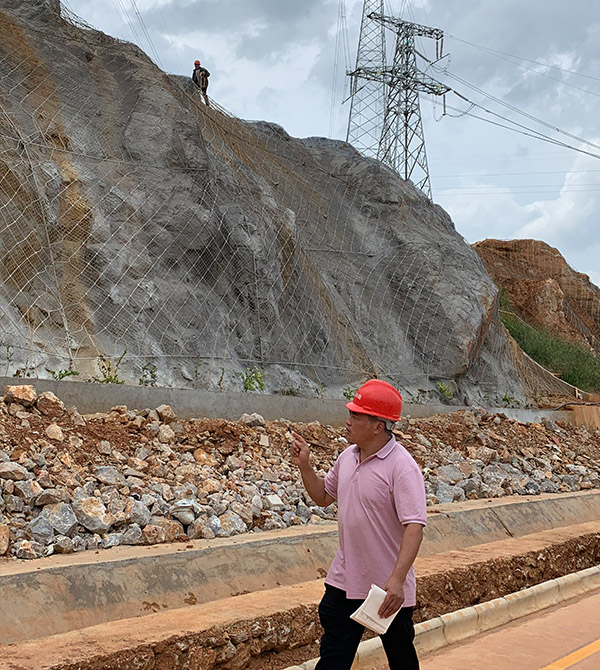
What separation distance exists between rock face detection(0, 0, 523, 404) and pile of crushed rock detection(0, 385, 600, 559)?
174cm

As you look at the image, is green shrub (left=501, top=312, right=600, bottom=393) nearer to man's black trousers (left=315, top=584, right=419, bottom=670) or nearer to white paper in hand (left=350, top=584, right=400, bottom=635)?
man's black trousers (left=315, top=584, right=419, bottom=670)

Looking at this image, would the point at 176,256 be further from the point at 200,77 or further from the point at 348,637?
the point at 348,637

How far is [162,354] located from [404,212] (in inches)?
466

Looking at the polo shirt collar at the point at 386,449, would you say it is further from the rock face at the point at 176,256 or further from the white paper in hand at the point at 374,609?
the rock face at the point at 176,256

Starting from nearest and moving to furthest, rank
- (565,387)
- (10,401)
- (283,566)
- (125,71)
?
(283,566), (10,401), (125,71), (565,387)

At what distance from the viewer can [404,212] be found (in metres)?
21.3

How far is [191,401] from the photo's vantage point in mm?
9188

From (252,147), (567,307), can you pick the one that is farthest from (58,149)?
(567,307)

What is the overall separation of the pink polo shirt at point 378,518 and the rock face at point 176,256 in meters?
6.39

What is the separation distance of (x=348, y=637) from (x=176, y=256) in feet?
31.9

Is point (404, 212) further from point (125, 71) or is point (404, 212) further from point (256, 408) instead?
point (256, 408)

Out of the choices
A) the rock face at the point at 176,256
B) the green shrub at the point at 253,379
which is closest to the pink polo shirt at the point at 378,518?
the rock face at the point at 176,256

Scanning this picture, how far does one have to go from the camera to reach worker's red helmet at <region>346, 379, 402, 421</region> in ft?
11.0

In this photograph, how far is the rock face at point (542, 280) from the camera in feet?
151
